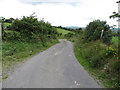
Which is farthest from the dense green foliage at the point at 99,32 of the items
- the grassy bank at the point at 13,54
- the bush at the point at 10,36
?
the bush at the point at 10,36

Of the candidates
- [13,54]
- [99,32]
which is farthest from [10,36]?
[99,32]

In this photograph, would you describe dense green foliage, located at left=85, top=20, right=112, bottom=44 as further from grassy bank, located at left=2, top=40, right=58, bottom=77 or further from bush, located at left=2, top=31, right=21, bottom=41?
bush, located at left=2, top=31, right=21, bottom=41

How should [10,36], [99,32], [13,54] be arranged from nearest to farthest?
1. [13,54]
2. [99,32]
3. [10,36]

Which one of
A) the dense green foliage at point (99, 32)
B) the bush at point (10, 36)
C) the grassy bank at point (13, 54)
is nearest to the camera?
the grassy bank at point (13, 54)

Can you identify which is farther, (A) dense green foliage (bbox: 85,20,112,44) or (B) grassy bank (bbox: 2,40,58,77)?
(A) dense green foliage (bbox: 85,20,112,44)

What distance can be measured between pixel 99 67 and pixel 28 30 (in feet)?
44.3

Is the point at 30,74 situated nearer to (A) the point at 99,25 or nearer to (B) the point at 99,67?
(B) the point at 99,67

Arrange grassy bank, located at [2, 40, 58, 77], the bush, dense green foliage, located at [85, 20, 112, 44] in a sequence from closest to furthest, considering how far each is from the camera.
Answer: grassy bank, located at [2, 40, 58, 77], dense green foliage, located at [85, 20, 112, 44], the bush

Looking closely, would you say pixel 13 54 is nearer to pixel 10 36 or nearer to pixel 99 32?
pixel 10 36

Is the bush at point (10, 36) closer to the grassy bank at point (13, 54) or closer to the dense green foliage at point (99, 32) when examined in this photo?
the grassy bank at point (13, 54)

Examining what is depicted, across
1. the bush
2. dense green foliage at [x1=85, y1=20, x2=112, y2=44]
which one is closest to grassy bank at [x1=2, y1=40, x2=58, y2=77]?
the bush

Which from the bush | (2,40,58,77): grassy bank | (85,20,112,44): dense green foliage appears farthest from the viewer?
the bush

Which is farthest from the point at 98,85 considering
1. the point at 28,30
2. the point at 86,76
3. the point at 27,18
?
the point at 27,18

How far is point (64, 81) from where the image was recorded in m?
4.81
